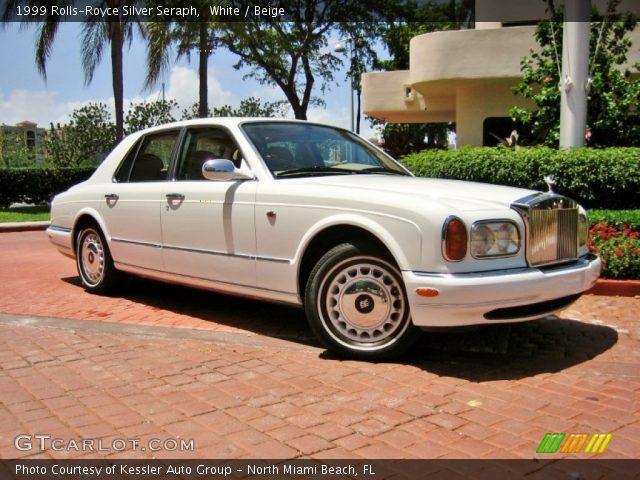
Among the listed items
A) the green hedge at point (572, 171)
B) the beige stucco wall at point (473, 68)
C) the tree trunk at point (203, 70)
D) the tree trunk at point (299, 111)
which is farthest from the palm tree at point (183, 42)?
the green hedge at point (572, 171)

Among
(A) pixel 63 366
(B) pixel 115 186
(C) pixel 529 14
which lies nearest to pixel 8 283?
(B) pixel 115 186

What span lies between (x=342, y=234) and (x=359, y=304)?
52 cm

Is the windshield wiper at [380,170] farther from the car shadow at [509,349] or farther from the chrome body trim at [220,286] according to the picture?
the car shadow at [509,349]

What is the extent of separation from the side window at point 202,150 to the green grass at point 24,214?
41.7 ft

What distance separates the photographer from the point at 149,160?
640 centimetres

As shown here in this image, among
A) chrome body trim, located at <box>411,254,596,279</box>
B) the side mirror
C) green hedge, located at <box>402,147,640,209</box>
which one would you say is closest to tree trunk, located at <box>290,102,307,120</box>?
green hedge, located at <box>402,147,640,209</box>

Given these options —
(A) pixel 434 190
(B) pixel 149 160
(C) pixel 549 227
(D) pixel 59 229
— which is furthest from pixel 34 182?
(C) pixel 549 227

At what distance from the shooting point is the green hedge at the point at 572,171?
877cm

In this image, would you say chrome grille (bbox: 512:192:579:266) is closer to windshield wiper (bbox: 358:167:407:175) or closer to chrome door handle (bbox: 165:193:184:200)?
windshield wiper (bbox: 358:167:407:175)

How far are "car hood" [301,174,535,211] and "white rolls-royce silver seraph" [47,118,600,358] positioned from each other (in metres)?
0.01

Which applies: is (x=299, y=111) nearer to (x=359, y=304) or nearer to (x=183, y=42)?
(x=183, y=42)

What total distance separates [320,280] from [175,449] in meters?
1.70

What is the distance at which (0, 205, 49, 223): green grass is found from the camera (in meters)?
17.1

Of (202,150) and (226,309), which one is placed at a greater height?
(202,150)
